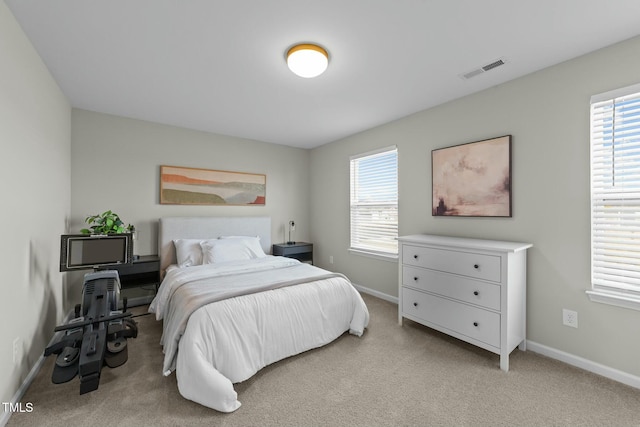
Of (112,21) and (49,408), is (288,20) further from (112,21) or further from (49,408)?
(49,408)

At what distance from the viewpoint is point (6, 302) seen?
167cm

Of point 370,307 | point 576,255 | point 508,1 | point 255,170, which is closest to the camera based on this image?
point 508,1

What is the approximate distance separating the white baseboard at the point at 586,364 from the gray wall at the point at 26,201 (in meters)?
3.86

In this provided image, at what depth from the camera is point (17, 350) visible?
181 cm

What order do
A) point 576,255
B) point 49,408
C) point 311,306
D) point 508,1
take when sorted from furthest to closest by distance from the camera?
point 311,306 < point 576,255 < point 49,408 < point 508,1

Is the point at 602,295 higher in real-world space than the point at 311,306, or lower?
higher

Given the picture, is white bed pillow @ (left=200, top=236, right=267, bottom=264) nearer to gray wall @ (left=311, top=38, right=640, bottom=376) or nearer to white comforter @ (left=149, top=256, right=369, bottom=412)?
white comforter @ (left=149, top=256, right=369, bottom=412)

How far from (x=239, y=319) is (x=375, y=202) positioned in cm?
258

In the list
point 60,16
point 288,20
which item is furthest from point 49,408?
point 288,20

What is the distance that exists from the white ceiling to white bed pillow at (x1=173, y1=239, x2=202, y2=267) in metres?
1.70

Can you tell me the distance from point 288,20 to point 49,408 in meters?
2.92

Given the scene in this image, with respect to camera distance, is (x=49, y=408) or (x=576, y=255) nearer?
(x=49, y=408)

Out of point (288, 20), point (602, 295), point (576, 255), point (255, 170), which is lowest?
point (602, 295)

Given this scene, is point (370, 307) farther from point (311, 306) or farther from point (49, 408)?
point (49, 408)
